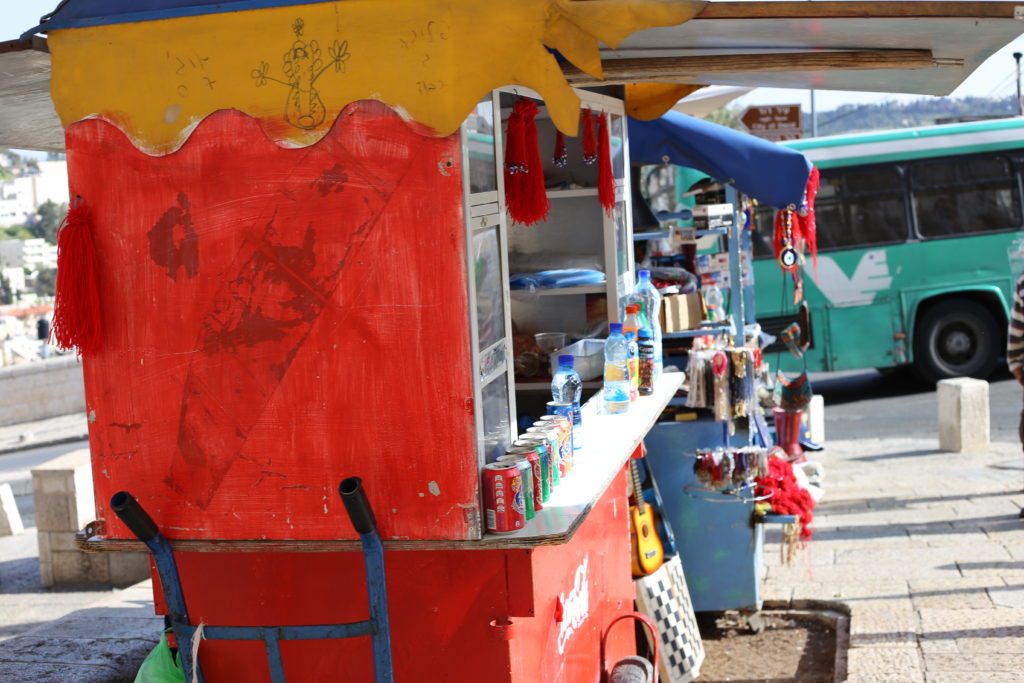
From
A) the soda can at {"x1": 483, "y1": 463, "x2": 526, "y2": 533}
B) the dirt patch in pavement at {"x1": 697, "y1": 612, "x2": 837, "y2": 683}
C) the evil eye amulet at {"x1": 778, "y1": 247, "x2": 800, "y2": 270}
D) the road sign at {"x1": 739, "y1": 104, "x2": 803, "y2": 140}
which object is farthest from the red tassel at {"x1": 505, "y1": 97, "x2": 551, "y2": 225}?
the road sign at {"x1": 739, "y1": 104, "x2": 803, "y2": 140}

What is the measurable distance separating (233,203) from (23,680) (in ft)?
8.50

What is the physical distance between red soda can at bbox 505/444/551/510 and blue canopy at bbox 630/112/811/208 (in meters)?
3.56

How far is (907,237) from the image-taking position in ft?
46.6

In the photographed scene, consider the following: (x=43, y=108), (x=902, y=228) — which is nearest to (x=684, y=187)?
(x=902, y=228)

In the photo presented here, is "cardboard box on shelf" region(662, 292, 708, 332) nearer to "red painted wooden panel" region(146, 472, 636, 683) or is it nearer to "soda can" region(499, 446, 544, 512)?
"red painted wooden panel" region(146, 472, 636, 683)

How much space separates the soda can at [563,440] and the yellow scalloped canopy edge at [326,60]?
46.8 inches

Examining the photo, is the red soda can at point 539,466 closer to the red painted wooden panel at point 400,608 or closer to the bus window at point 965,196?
the red painted wooden panel at point 400,608

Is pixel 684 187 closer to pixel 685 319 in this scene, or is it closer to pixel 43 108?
pixel 685 319

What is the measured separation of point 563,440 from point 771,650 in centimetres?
332

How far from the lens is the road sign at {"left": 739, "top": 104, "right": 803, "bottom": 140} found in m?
18.1

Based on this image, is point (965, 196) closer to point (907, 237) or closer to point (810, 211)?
point (907, 237)

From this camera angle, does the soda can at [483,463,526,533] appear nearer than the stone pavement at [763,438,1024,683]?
Yes

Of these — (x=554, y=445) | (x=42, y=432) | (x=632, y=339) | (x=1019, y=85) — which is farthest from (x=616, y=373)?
(x=42, y=432)

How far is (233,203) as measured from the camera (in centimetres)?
335
